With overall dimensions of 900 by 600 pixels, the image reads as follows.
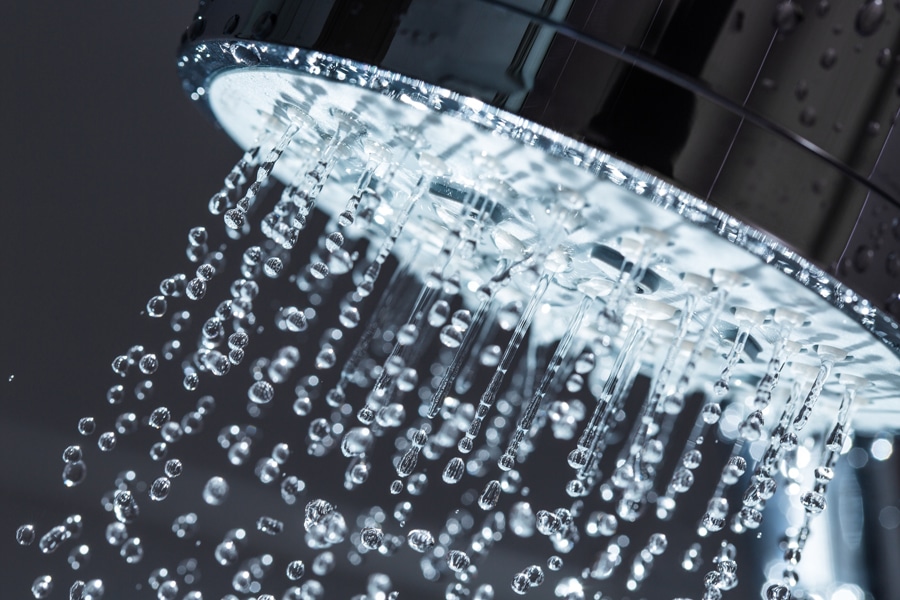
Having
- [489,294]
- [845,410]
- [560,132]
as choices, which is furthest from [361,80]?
[845,410]

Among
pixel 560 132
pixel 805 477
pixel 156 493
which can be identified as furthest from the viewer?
pixel 805 477

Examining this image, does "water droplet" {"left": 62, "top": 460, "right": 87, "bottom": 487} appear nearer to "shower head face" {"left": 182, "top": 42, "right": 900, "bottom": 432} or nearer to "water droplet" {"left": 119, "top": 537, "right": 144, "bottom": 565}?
"water droplet" {"left": 119, "top": 537, "right": 144, "bottom": 565}

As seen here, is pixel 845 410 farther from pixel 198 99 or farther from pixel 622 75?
pixel 198 99

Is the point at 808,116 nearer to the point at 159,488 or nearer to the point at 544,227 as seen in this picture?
the point at 544,227

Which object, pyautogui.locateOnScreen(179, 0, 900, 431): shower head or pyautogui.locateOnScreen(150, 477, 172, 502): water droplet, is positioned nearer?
pyautogui.locateOnScreen(179, 0, 900, 431): shower head

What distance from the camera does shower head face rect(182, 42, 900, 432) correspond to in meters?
0.44

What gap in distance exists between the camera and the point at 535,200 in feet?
1.71

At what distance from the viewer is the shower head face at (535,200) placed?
44 centimetres

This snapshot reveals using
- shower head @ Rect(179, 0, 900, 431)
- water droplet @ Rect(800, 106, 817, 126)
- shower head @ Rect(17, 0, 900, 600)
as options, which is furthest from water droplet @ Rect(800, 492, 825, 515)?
water droplet @ Rect(800, 106, 817, 126)

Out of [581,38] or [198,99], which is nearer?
[581,38]

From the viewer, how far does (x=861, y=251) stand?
1.47 ft

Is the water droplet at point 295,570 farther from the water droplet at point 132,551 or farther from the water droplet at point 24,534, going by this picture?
the water droplet at point 24,534

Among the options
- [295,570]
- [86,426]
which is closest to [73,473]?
[86,426]

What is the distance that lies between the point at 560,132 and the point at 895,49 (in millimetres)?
155
